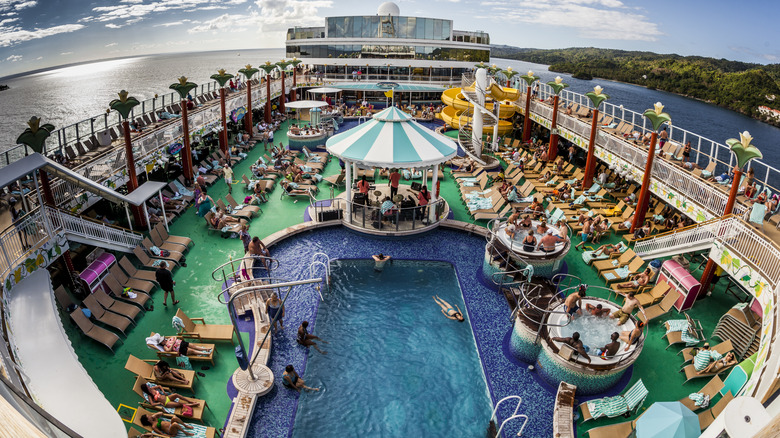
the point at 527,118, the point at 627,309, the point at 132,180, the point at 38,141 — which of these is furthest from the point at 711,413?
the point at 527,118

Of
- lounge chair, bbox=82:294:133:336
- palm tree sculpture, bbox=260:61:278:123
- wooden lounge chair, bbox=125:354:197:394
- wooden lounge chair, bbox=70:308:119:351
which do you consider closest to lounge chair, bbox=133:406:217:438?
wooden lounge chair, bbox=125:354:197:394

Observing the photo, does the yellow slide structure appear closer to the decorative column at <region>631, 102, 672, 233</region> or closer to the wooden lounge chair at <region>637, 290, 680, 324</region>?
the decorative column at <region>631, 102, 672, 233</region>

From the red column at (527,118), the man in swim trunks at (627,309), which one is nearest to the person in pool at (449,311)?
the man in swim trunks at (627,309)

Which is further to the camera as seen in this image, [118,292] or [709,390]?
[118,292]

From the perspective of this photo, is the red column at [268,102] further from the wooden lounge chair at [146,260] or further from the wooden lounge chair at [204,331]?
the wooden lounge chair at [204,331]

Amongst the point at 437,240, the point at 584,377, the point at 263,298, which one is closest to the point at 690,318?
the point at 584,377

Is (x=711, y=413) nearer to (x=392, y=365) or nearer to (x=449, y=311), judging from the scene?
(x=449, y=311)

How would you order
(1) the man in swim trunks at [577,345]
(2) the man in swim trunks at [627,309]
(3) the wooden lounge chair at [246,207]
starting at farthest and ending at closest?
(3) the wooden lounge chair at [246,207], (2) the man in swim trunks at [627,309], (1) the man in swim trunks at [577,345]
